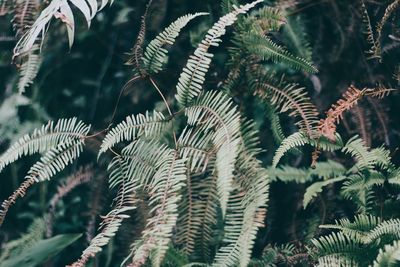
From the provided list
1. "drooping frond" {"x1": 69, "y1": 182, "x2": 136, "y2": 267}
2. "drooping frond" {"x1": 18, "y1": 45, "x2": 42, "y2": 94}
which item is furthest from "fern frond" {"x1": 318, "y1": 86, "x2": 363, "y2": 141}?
"drooping frond" {"x1": 18, "y1": 45, "x2": 42, "y2": 94}

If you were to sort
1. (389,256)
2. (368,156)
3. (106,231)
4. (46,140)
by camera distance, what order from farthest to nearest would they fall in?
(46,140) → (368,156) → (106,231) → (389,256)

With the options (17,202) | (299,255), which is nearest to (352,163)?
(299,255)

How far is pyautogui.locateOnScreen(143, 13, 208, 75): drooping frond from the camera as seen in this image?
1.42m

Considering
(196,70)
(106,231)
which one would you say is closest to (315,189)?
(196,70)

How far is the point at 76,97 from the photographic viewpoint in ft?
6.73

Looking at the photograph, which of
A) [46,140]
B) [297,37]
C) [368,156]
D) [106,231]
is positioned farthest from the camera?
[297,37]

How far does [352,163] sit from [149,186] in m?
0.65

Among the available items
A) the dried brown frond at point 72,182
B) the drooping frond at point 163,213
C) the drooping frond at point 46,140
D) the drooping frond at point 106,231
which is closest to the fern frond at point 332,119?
the drooping frond at point 163,213

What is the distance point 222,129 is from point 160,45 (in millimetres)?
294

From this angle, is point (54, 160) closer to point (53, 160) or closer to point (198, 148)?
point (53, 160)

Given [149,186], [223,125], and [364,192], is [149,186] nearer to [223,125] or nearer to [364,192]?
[223,125]

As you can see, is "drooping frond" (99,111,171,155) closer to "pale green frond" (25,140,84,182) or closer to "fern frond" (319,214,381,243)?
"pale green frond" (25,140,84,182)

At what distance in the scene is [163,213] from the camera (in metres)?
1.26

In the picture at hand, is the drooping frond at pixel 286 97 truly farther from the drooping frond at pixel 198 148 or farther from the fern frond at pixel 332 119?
the drooping frond at pixel 198 148
